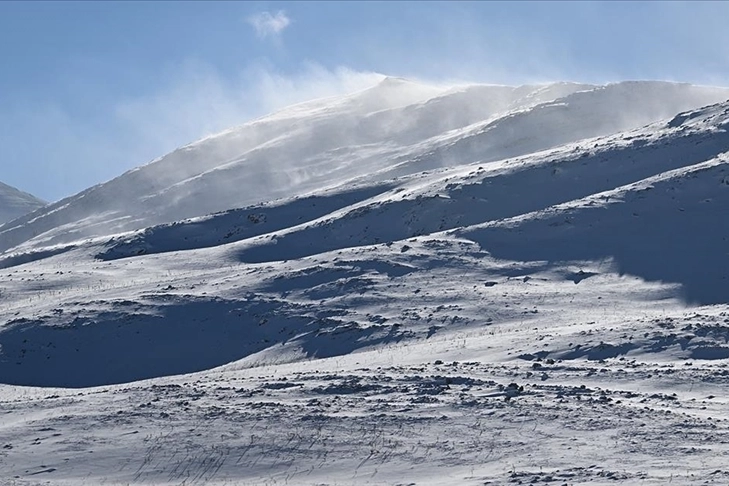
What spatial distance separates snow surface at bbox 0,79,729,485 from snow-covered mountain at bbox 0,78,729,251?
28.6m

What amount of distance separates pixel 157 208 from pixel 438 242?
6843cm

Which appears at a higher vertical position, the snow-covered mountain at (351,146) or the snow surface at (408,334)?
the snow-covered mountain at (351,146)

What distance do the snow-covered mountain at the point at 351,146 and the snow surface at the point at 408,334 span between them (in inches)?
1125

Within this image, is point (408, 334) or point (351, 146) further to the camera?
point (351, 146)

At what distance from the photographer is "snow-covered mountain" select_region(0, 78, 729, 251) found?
4284 inches

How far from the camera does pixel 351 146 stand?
13912 centimetres

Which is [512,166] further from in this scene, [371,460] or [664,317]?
[371,460]

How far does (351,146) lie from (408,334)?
10302 centimetres

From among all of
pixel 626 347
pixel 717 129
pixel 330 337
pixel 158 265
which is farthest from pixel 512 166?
pixel 626 347

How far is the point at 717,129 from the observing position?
69.8m

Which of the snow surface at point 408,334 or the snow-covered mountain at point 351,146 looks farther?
the snow-covered mountain at point 351,146

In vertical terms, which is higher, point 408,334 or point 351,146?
point 351,146

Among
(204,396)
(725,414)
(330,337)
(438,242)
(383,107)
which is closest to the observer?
(725,414)

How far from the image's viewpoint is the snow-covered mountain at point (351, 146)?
109 m
